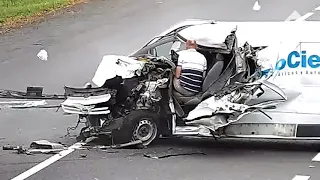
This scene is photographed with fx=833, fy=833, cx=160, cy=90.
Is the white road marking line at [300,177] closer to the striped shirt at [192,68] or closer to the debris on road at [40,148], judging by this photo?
the striped shirt at [192,68]

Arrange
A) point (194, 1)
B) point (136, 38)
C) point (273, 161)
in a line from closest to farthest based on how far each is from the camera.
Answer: point (273, 161) < point (136, 38) < point (194, 1)

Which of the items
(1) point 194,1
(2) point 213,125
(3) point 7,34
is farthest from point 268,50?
(1) point 194,1

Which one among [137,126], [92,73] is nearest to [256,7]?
[92,73]

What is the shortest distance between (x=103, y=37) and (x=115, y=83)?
382 inches

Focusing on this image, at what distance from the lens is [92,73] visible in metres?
17.9

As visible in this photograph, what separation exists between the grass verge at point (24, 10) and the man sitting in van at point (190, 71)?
12.5 m

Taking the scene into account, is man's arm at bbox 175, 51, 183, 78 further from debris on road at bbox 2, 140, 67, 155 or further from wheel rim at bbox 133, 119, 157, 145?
debris on road at bbox 2, 140, 67, 155

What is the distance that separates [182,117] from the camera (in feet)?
39.6

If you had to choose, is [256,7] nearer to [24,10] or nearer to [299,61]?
[24,10]

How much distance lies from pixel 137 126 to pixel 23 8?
14298 mm

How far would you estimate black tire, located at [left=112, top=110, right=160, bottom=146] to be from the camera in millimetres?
12095

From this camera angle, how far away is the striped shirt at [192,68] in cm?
1180

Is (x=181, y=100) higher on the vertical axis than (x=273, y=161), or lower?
higher

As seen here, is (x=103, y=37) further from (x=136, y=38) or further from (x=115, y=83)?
(x=115, y=83)
